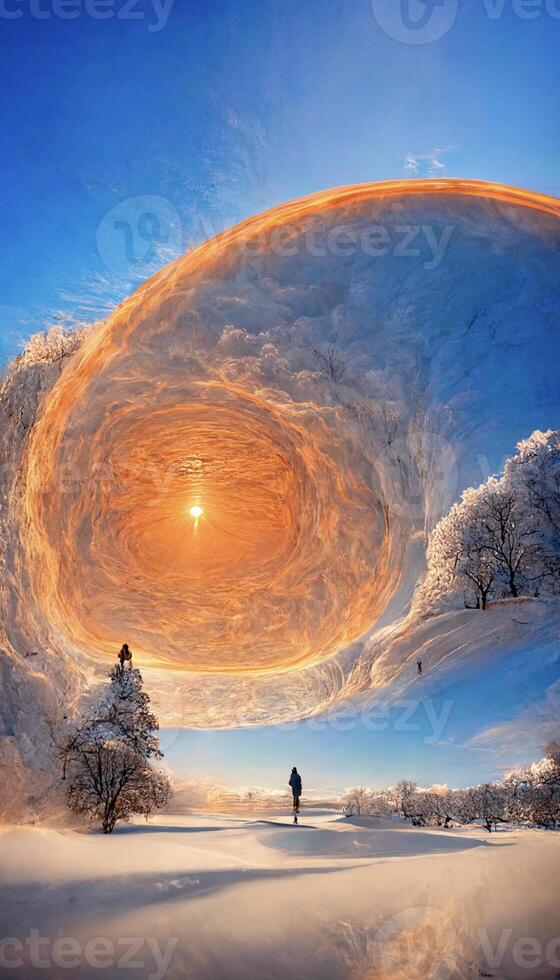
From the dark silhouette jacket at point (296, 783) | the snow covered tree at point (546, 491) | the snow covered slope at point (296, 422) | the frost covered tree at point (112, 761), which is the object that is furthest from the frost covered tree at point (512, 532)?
the frost covered tree at point (112, 761)

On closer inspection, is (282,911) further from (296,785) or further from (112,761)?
(296,785)

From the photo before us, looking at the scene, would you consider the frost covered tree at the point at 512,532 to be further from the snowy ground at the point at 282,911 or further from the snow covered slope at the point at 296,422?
the snowy ground at the point at 282,911

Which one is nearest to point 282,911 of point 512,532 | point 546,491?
point 512,532

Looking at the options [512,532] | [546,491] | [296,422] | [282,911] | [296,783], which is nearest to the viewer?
[282,911]

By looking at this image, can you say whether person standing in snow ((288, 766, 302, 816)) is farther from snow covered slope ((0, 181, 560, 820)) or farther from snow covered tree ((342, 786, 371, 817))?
snow covered slope ((0, 181, 560, 820))

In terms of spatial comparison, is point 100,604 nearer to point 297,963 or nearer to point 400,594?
point 400,594
